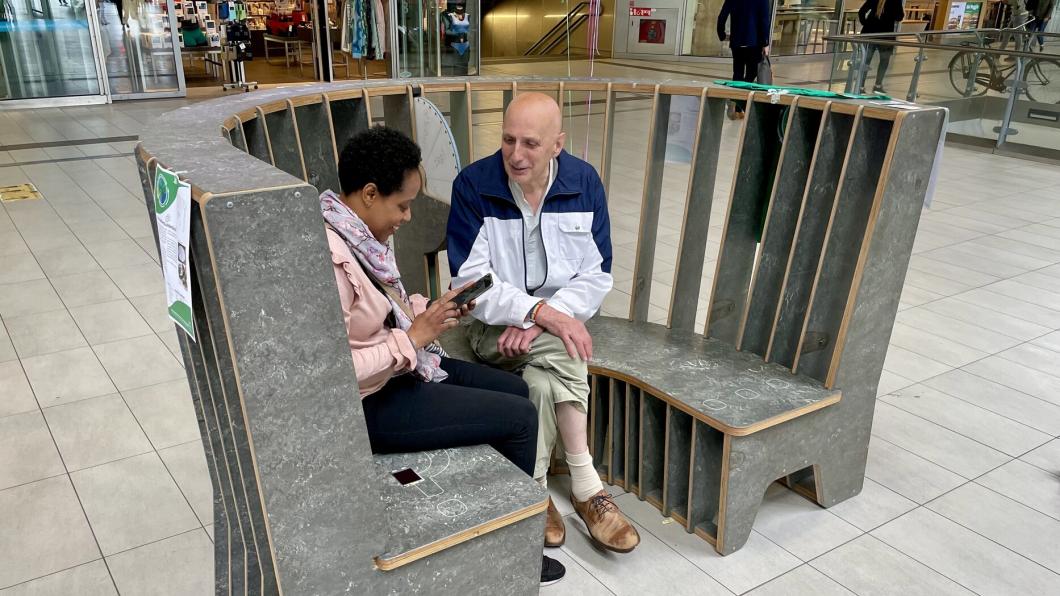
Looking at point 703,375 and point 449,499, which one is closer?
point 449,499

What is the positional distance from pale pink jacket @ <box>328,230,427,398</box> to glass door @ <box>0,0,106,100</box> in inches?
375

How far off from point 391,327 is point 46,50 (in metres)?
9.65

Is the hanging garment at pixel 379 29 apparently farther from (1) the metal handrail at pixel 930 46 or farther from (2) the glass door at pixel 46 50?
(1) the metal handrail at pixel 930 46

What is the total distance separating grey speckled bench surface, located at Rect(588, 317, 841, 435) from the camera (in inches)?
92.4

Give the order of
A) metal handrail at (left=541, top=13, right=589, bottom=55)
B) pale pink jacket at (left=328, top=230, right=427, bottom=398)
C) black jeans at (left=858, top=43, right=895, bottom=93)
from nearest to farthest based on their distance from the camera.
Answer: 1. pale pink jacket at (left=328, top=230, right=427, bottom=398)
2. black jeans at (left=858, top=43, right=895, bottom=93)
3. metal handrail at (left=541, top=13, right=589, bottom=55)

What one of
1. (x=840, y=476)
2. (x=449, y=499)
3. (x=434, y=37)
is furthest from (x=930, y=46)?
(x=449, y=499)

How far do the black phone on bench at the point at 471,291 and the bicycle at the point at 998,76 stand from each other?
27.3ft

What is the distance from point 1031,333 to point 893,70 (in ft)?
19.7

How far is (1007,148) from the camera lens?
863 cm

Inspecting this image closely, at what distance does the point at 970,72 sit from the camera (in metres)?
8.88

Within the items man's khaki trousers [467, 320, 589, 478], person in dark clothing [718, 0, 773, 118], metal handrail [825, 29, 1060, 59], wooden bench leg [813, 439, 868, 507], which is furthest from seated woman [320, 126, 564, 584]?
metal handrail [825, 29, 1060, 59]

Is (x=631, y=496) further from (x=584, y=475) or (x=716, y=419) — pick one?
(x=716, y=419)

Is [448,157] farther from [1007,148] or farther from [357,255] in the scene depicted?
[1007,148]

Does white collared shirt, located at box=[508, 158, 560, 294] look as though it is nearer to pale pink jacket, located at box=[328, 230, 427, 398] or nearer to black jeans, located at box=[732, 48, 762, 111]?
pale pink jacket, located at box=[328, 230, 427, 398]
